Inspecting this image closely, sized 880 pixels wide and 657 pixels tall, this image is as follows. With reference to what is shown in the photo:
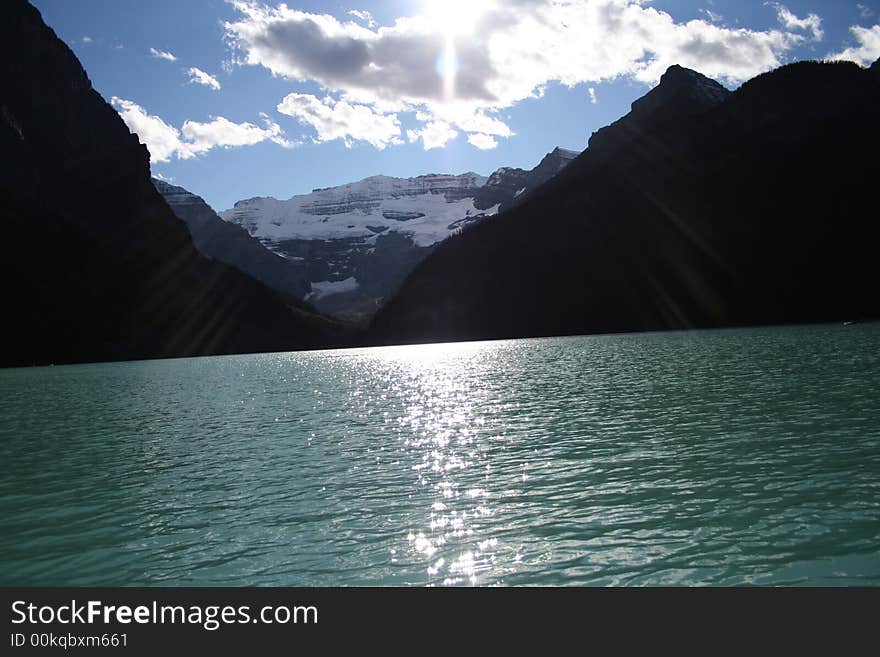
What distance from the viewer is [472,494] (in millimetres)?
21438

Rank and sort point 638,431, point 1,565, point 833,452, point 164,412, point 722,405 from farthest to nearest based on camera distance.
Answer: point 164,412 < point 722,405 < point 638,431 < point 833,452 < point 1,565

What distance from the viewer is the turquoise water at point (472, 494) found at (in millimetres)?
15047

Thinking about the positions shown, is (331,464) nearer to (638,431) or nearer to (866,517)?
(638,431)

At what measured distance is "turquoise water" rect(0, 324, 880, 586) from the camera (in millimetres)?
15047

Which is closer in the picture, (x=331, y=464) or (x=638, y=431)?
(x=331, y=464)

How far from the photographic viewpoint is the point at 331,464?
1081 inches
